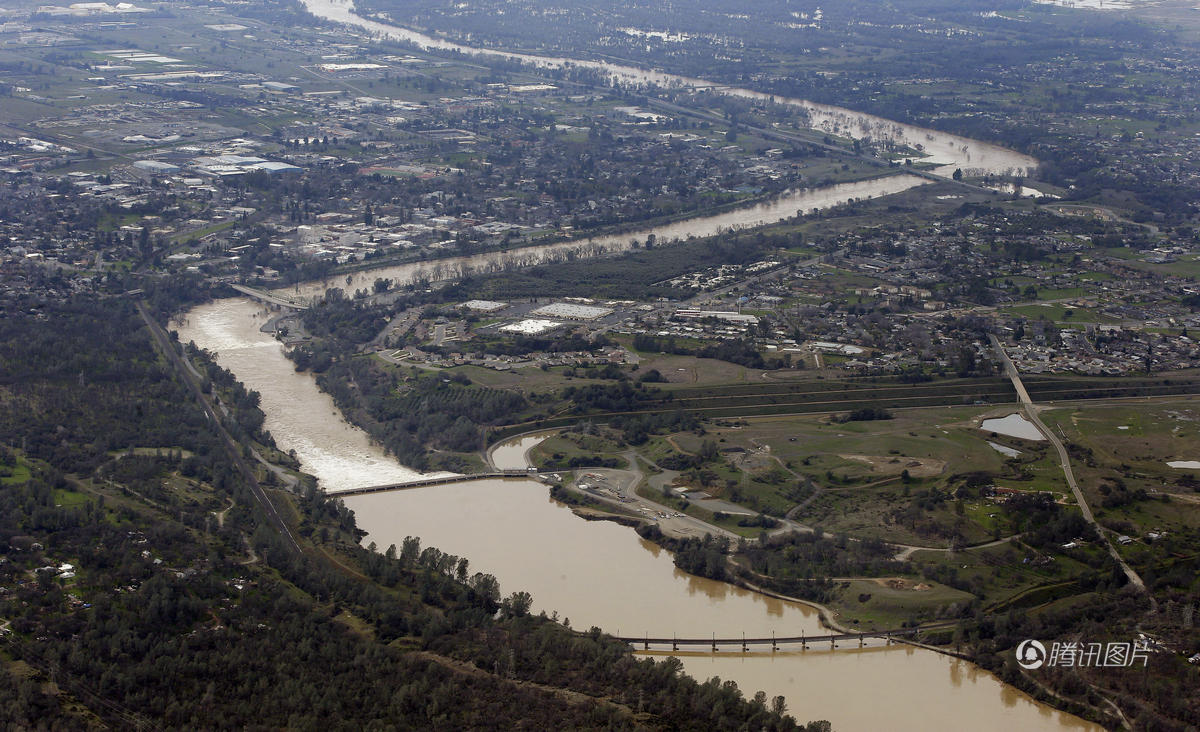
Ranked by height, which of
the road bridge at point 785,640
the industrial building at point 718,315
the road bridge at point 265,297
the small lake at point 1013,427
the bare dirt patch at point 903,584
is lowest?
the road bridge at point 265,297

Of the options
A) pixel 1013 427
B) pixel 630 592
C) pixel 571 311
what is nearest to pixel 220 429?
pixel 630 592

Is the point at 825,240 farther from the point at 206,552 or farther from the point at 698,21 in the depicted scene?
the point at 698,21

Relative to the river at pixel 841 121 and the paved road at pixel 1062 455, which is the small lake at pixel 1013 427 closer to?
the paved road at pixel 1062 455

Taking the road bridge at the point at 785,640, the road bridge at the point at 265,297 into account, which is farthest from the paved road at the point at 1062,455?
the road bridge at the point at 265,297

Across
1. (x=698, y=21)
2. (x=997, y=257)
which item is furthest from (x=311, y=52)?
(x=997, y=257)

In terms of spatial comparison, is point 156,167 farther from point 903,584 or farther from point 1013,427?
point 903,584

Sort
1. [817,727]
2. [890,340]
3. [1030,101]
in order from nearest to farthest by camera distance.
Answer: [817,727]
[890,340]
[1030,101]
